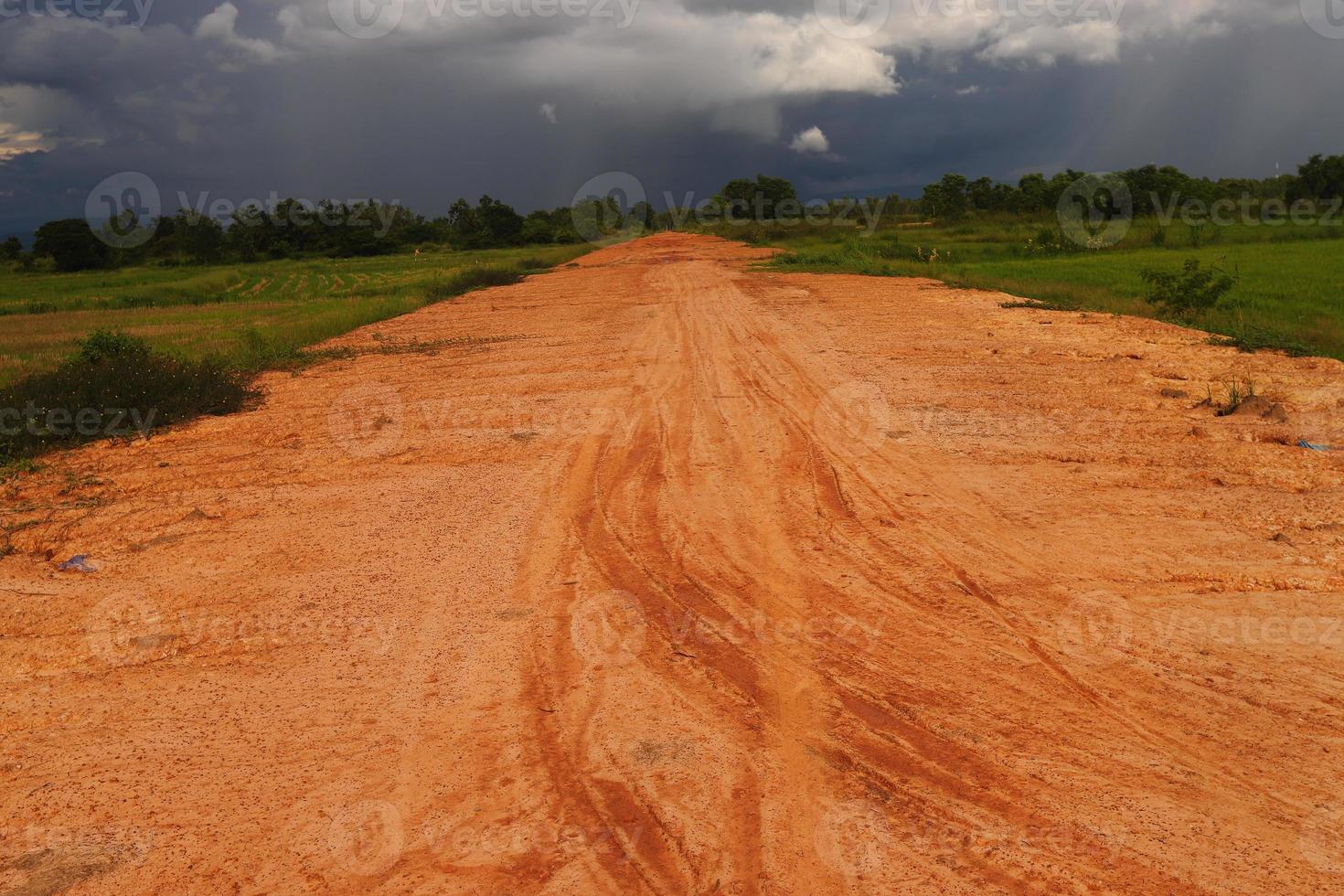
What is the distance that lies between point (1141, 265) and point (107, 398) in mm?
25359

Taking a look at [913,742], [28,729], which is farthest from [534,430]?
[913,742]

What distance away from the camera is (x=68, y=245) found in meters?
53.0

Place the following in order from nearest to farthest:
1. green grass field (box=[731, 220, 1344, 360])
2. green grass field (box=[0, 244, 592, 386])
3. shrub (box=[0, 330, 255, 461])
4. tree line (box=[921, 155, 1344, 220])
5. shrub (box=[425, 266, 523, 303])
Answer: shrub (box=[0, 330, 255, 461]), green grass field (box=[731, 220, 1344, 360]), green grass field (box=[0, 244, 592, 386]), shrub (box=[425, 266, 523, 303]), tree line (box=[921, 155, 1344, 220])

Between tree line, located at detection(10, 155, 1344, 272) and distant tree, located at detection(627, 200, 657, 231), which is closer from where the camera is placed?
tree line, located at detection(10, 155, 1344, 272)

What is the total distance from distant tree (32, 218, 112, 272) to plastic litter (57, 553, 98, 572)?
194 feet

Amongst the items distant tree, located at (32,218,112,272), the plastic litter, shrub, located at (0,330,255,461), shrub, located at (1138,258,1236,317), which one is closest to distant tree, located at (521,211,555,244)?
distant tree, located at (32,218,112,272)

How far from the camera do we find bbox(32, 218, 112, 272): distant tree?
52.9 metres

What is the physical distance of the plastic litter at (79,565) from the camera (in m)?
5.91

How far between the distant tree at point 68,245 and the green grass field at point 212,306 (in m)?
1.50

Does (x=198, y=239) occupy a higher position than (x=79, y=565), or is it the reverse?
(x=198, y=239)

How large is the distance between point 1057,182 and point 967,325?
39837mm

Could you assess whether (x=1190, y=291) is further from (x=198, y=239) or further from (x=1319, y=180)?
(x=198, y=239)

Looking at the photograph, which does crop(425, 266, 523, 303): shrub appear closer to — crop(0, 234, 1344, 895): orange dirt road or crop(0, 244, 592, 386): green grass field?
crop(0, 244, 592, 386): green grass field

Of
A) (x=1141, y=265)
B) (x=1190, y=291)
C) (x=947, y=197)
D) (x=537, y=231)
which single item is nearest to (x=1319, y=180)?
(x=947, y=197)
